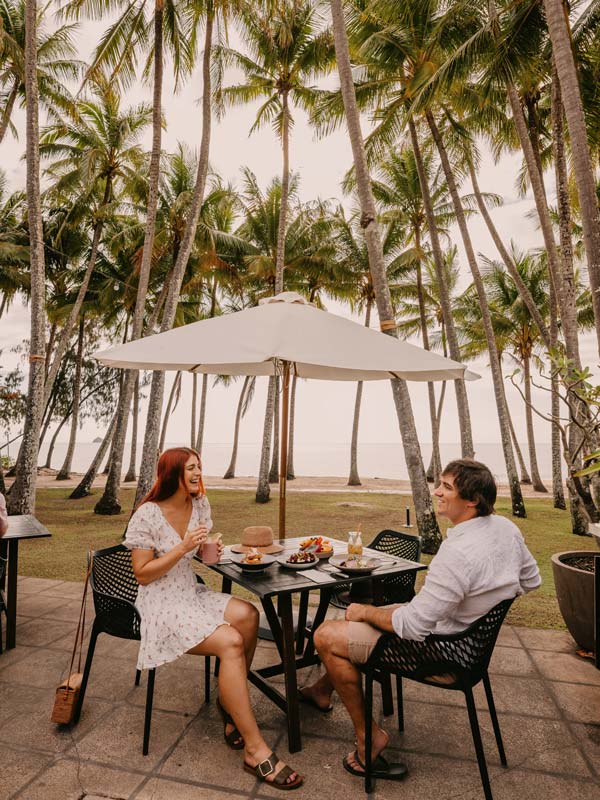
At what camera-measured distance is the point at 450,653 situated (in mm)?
2156

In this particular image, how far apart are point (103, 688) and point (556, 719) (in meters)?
2.70

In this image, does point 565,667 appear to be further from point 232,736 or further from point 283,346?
point 283,346

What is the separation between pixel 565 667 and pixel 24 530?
420cm

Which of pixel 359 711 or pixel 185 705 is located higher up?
pixel 359 711

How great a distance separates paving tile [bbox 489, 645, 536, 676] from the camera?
334 cm

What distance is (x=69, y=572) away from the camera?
5.96 meters

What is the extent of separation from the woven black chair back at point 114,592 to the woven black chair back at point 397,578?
147cm

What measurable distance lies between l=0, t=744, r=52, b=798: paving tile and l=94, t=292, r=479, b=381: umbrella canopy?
2.13 m

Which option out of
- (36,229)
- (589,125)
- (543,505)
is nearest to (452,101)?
(589,125)

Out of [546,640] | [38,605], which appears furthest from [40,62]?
[546,640]

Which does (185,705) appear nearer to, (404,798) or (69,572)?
(404,798)

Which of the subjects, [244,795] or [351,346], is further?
[351,346]

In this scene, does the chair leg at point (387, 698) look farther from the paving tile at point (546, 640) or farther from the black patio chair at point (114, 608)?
the paving tile at point (546, 640)

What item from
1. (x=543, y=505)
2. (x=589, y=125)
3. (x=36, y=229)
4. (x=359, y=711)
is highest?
(x=589, y=125)
